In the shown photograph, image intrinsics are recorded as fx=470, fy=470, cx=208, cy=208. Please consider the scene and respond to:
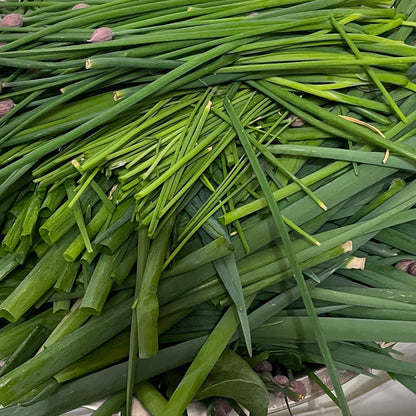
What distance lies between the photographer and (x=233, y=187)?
0.62 metres

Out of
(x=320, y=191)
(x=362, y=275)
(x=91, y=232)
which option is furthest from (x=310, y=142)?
(x=91, y=232)

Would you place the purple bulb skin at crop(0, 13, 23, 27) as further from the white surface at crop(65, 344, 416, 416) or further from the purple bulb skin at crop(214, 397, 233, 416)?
the white surface at crop(65, 344, 416, 416)

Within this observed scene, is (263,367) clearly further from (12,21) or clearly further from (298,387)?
(12,21)

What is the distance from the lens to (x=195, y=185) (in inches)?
24.6

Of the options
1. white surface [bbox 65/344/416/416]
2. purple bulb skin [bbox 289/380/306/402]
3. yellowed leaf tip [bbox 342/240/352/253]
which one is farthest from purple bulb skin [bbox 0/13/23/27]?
white surface [bbox 65/344/416/416]

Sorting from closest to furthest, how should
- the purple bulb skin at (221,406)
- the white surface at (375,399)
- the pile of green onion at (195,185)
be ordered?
the pile of green onion at (195,185)
the purple bulb skin at (221,406)
the white surface at (375,399)

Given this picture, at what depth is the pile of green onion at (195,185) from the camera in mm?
568

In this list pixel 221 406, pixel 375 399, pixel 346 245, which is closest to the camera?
pixel 346 245

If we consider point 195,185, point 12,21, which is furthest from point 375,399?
point 12,21

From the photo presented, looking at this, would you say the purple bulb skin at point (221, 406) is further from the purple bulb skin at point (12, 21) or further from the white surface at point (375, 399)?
the purple bulb skin at point (12, 21)

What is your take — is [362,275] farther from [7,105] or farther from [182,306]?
[7,105]

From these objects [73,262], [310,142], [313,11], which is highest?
[313,11]

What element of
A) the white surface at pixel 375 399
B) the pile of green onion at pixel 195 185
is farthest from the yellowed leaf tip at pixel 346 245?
the white surface at pixel 375 399

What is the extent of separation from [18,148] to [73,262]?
161 millimetres
